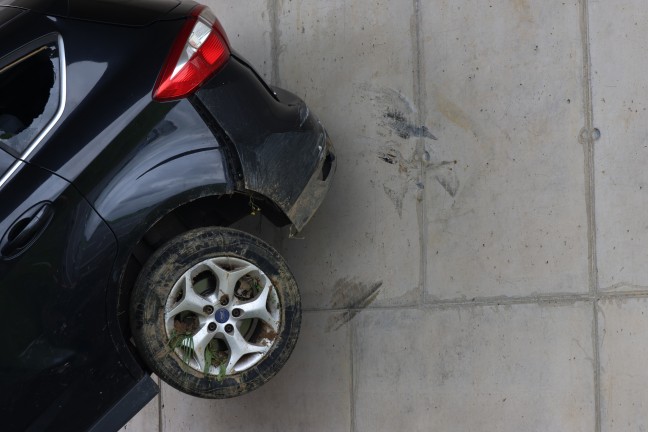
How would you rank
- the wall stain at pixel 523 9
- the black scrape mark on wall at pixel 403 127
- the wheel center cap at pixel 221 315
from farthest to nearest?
the black scrape mark on wall at pixel 403 127 → the wall stain at pixel 523 9 → the wheel center cap at pixel 221 315

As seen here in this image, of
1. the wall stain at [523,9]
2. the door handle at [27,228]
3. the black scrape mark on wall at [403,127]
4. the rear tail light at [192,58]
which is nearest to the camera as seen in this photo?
the door handle at [27,228]

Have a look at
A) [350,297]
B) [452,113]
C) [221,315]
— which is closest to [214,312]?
[221,315]

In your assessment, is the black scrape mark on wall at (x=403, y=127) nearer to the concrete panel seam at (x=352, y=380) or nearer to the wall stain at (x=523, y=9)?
the wall stain at (x=523, y=9)

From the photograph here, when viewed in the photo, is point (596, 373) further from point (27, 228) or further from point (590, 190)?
point (27, 228)

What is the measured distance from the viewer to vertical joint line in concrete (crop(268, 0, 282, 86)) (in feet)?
17.6

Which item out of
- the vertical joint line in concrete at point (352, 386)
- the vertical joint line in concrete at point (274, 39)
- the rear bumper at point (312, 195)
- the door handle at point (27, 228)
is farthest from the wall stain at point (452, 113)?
the door handle at point (27, 228)

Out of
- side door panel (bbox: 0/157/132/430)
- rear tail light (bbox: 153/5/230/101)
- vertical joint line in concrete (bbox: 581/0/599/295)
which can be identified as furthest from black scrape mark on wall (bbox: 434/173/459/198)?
side door panel (bbox: 0/157/132/430)

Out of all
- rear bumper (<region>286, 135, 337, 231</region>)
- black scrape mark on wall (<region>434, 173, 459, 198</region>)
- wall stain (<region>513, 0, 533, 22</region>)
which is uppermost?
wall stain (<region>513, 0, 533, 22</region>)

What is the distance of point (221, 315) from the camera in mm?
3975

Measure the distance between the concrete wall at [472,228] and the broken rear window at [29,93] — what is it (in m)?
1.89

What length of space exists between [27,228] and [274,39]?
2466mm

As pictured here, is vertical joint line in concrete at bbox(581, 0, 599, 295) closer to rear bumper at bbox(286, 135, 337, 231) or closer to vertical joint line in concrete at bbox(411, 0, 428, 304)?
vertical joint line in concrete at bbox(411, 0, 428, 304)

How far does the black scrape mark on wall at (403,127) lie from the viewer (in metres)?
4.93

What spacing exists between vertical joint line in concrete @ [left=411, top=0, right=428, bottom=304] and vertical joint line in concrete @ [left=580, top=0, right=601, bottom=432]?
0.96 metres
